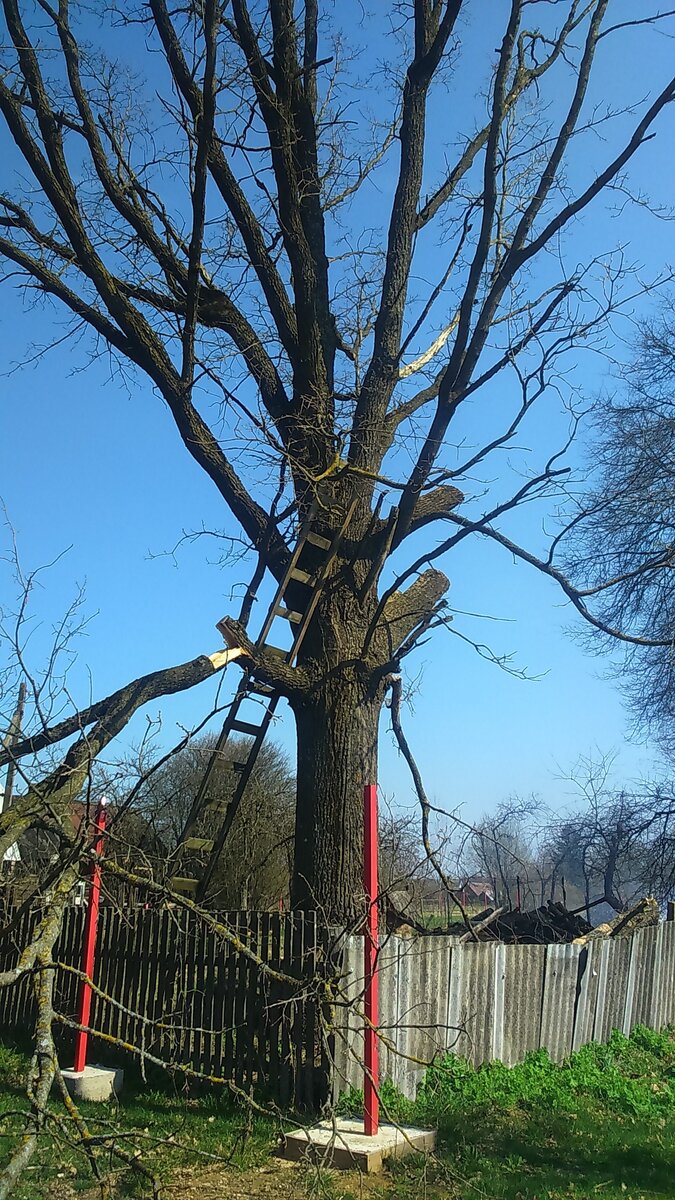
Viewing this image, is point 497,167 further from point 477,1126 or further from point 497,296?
point 477,1126

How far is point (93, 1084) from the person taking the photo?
26.7 ft

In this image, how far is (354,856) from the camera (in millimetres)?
7887

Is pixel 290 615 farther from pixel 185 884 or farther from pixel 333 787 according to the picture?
pixel 185 884

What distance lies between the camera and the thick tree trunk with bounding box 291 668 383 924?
787 centimetres

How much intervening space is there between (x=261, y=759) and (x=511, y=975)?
1673 centimetres

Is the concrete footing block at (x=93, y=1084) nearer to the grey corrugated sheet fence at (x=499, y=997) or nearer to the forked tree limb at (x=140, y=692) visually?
the grey corrugated sheet fence at (x=499, y=997)

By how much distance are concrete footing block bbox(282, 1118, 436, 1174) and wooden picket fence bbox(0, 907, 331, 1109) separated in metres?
0.61

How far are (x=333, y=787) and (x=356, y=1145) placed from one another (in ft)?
8.79

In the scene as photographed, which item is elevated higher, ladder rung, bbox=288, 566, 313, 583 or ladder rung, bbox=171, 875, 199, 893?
ladder rung, bbox=288, 566, 313, 583

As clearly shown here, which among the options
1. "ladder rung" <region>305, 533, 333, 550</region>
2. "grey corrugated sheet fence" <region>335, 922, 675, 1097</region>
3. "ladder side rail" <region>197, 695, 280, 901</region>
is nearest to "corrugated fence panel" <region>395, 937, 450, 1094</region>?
"grey corrugated sheet fence" <region>335, 922, 675, 1097</region>

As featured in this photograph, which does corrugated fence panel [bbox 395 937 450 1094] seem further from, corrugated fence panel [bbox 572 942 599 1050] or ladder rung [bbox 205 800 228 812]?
corrugated fence panel [bbox 572 942 599 1050]

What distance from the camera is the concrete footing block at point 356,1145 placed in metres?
5.85

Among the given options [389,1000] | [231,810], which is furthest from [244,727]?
[389,1000]

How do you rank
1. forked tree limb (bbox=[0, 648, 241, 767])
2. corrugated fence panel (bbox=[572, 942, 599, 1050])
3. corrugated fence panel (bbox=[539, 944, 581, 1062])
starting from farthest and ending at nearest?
corrugated fence panel (bbox=[572, 942, 599, 1050]) → corrugated fence panel (bbox=[539, 944, 581, 1062]) → forked tree limb (bbox=[0, 648, 241, 767])
